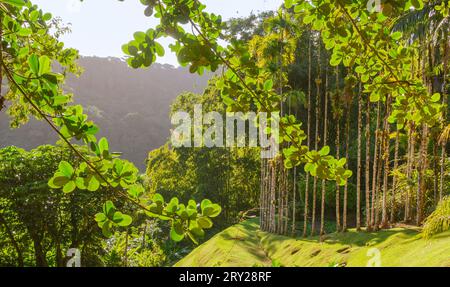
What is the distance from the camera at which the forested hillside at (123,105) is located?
93.9 meters

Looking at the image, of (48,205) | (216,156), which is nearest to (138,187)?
(48,205)

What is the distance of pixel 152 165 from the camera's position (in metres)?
34.1

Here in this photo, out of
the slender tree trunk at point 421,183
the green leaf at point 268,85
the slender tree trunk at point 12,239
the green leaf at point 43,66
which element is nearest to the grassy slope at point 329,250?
the slender tree trunk at point 421,183

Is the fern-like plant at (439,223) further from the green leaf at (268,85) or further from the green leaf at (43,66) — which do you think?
the green leaf at (43,66)

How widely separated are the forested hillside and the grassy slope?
7317 centimetres

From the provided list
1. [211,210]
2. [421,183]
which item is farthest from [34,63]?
[421,183]

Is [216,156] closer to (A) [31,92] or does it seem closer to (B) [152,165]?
(B) [152,165]

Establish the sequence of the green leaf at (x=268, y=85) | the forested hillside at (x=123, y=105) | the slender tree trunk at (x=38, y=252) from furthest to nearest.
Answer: the forested hillside at (x=123, y=105) < the slender tree trunk at (x=38, y=252) < the green leaf at (x=268, y=85)

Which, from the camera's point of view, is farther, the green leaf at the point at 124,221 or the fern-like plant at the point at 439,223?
Result: the fern-like plant at the point at 439,223

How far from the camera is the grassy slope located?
29.6 ft

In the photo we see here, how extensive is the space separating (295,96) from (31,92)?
65.0 ft

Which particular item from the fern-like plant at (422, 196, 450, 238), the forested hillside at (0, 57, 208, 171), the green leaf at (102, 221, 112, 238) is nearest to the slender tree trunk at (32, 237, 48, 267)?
the fern-like plant at (422, 196, 450, 238)

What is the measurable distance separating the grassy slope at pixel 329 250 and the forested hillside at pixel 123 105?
240 feet

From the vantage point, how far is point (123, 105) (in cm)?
11956
